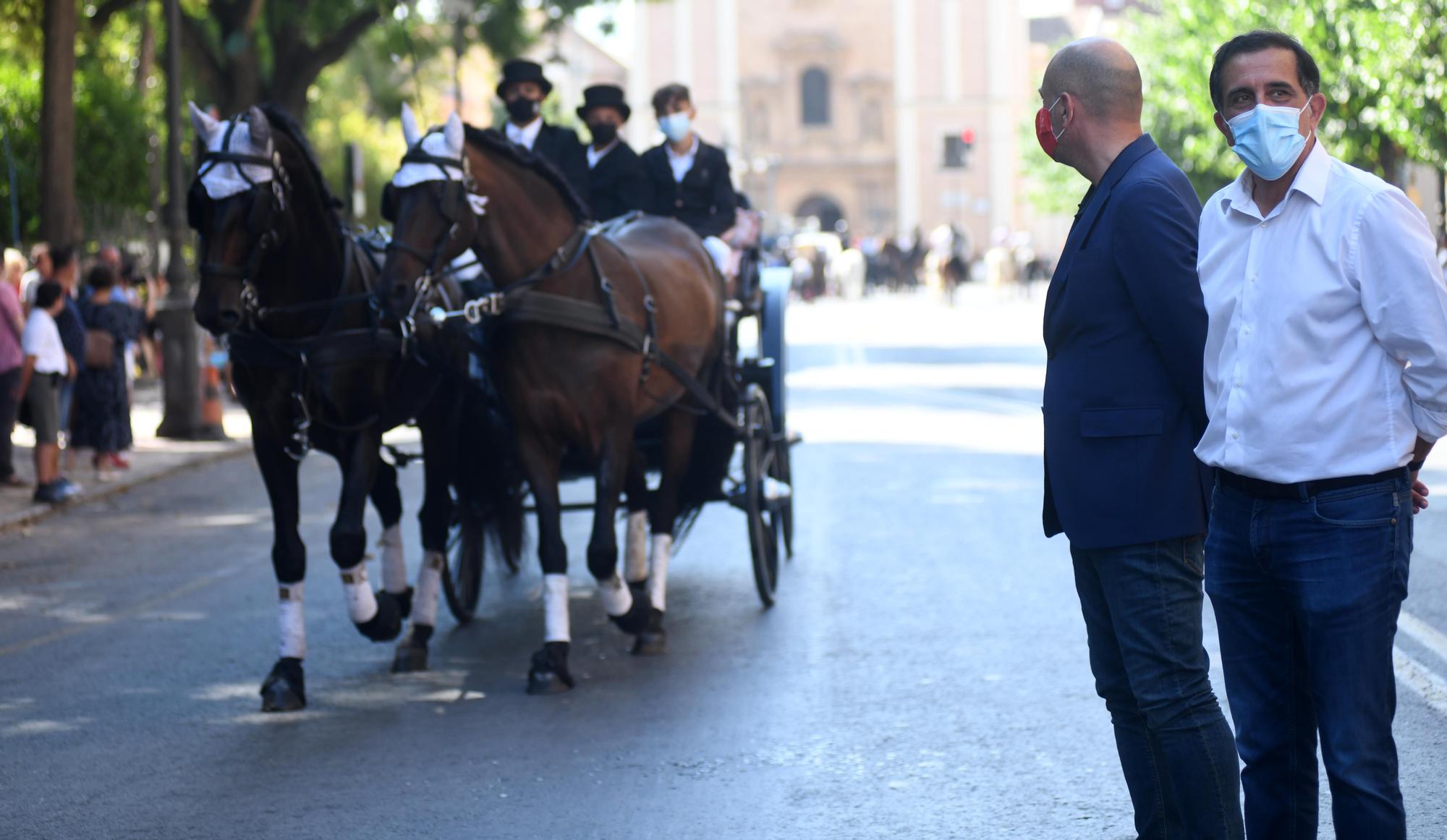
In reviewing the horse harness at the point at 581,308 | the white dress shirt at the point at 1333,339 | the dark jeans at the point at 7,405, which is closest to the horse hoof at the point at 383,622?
the horse harness at the point at 581,308

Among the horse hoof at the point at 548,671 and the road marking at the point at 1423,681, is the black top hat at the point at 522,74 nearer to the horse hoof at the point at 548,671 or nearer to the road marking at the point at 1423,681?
the horse hoof at the point at 548,671

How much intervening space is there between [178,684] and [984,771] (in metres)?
3.53

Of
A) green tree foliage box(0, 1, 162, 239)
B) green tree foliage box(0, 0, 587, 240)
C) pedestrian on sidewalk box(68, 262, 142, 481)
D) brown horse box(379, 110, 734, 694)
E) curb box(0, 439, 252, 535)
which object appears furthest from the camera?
green tree foliage box(0, 1, 162, 239)

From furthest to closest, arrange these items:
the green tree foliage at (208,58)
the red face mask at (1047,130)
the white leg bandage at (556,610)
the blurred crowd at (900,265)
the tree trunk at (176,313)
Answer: the blurred crowd at (900,265) < the green tree foliage at (208,58) < the tree trunk at (176,313) < the white leg bandage at (556,610) < the red face mask at (1047,130)

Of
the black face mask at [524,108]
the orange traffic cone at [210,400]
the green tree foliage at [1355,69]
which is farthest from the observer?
the green tree foliage at [1355,69]

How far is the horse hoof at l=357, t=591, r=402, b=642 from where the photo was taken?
7.86 meters

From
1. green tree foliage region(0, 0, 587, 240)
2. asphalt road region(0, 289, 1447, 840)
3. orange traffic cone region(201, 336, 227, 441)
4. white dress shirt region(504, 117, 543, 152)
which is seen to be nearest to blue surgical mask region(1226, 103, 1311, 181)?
asphalt road region(0, 289, 1447, 840)

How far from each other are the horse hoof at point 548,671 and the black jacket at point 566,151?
2.55 meters

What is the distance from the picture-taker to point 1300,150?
4.10 metres

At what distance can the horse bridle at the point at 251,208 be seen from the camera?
7.16m

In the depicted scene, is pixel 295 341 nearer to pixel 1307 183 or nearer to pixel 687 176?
pixel 687 176

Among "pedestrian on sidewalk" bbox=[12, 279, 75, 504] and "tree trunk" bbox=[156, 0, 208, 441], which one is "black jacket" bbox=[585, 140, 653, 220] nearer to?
"pedestrian on sidewalk" bbox=[12, 279, 75, 504]

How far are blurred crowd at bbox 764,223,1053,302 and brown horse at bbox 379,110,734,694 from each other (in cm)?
4397

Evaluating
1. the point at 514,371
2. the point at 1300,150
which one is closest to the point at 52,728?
the point at 514,371
